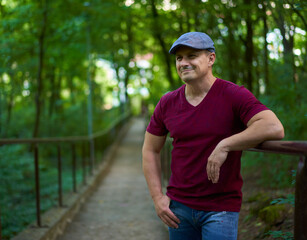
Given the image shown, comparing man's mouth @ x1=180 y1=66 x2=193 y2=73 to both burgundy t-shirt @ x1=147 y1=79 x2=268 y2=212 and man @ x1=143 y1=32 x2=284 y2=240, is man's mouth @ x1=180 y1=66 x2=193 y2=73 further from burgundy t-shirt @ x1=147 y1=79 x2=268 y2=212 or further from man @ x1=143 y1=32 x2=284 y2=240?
burgundy t-shirt @ x1=147 y1=79 x2=268 y2=212

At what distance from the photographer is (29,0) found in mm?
10055

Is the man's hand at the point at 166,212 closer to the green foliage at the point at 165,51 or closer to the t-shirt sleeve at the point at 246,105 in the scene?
the t-shirt sleeve at the point at 246,105

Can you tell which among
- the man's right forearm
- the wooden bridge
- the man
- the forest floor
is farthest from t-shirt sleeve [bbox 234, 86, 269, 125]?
the forest floor

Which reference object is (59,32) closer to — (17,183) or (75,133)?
(17,183)

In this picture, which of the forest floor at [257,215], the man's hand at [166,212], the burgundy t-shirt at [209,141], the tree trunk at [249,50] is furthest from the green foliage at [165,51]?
the man's hand at [166,212]

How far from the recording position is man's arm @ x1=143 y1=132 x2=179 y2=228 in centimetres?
234

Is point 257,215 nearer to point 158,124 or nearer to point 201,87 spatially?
point 158,124

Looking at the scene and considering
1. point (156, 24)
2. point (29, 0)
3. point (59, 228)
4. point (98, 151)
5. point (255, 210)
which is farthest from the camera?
point (98, 151)

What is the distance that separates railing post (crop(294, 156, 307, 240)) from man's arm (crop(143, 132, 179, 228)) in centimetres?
71

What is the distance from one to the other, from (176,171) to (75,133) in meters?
13.8

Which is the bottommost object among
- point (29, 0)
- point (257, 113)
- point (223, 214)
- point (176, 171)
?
point (223, 214)

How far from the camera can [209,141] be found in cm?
218

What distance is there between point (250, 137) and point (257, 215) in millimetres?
2619

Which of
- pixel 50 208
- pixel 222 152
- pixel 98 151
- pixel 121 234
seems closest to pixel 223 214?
pixel 222 152
